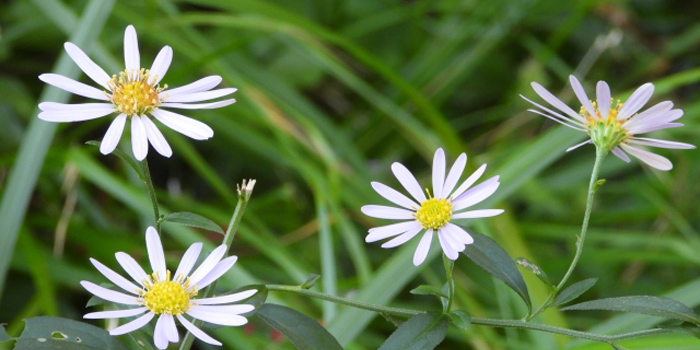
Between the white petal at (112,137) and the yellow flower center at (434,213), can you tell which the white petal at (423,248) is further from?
the white petal at (112,137)

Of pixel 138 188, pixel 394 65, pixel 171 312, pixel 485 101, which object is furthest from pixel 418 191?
pixel 485 101

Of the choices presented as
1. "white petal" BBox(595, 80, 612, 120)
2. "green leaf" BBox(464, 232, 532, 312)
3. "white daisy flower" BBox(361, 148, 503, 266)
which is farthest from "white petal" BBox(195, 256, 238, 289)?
"white petal" BBox(595, 80, 612, 120)

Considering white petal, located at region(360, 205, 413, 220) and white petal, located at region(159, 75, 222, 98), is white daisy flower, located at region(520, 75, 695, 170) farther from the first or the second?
white petal, located at region(159, 75, 222, 98)

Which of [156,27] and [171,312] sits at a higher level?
[156,27]

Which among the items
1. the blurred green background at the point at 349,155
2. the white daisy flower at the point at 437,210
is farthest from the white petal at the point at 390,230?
the blurred green background at the point at 349,155

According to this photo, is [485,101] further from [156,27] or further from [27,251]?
[27,251]

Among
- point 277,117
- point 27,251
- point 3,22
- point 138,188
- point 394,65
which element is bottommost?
point 27,251
